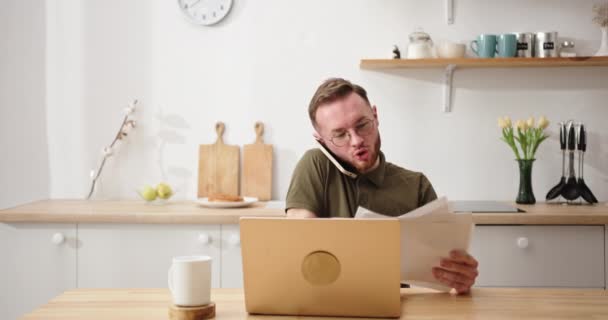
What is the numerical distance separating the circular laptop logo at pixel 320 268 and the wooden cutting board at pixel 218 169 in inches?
80.5

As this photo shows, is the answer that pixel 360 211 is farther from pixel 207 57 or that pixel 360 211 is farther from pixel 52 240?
pixel 207 57

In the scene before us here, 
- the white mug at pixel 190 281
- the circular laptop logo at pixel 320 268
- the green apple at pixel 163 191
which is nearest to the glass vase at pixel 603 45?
the green apple at pixel 163 191

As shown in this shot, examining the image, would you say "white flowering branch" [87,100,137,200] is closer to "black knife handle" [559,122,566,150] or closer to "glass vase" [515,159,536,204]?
"glass vase" [515,159,536,204]

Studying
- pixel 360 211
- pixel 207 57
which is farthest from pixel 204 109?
pixel 360 211

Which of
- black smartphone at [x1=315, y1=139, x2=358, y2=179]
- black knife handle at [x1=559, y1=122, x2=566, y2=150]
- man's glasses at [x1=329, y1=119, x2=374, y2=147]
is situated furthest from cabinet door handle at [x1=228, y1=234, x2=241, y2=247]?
black knife handle at [x1=559, y1=122, x2=566, y2=150]

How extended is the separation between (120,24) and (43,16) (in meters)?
0.39

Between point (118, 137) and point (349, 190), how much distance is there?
5.39 ft

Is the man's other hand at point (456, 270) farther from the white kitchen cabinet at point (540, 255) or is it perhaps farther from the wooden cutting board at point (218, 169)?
the wooden cutting board at point (218, 169)

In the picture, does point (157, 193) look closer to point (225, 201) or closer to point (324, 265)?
point (225, 201)

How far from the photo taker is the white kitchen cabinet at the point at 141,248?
9.70ft

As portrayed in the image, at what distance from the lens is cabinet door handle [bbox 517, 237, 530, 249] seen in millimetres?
2875

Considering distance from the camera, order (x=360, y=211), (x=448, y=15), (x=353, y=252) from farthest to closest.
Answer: (x=448, y=15), (x=360, y=211), (x=353, y=252)

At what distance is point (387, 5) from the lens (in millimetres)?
3473

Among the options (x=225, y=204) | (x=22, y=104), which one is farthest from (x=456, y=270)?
(x=22, y=104)
